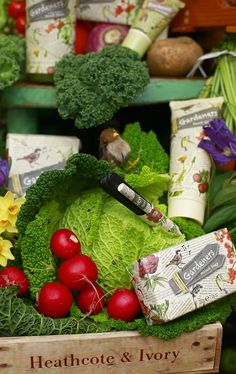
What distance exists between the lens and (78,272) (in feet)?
4.13

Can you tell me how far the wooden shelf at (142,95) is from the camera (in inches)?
63.8

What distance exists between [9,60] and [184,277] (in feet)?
2.58

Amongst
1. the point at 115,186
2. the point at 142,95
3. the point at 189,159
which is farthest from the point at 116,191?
the point at 142,95

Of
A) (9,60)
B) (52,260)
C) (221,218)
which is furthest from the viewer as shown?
(9,60)

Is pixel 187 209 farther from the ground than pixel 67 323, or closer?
farther from the ground

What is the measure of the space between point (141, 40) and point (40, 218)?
0.69m

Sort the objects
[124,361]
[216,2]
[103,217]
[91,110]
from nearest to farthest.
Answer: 1. [124,361]
2. [103,217]
3. [91,110]
4. [216,2]

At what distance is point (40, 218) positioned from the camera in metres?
1.29

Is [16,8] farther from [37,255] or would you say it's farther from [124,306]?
[124,306]

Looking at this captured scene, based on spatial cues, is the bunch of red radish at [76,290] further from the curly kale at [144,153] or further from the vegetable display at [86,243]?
the curly kale at [144,153]

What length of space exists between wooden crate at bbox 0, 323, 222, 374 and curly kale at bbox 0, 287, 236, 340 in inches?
0.8

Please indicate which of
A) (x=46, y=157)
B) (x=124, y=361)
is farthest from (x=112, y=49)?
(x=124, y=361)

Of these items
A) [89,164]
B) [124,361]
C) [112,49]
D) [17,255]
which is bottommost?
[124,361]

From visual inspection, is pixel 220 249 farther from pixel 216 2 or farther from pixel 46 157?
pixel 216 2
